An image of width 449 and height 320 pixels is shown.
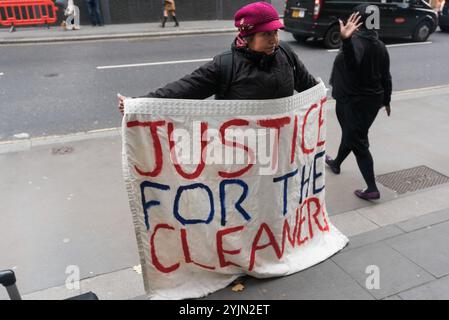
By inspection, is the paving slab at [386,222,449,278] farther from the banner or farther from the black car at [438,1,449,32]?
the black car at [438,1,449,32]

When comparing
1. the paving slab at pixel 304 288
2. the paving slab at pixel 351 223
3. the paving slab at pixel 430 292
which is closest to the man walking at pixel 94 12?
the paving slab at pixel 351 223

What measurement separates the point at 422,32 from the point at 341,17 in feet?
11.7

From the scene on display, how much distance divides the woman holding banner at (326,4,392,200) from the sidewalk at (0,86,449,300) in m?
0.46

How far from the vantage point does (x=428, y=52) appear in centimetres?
1218

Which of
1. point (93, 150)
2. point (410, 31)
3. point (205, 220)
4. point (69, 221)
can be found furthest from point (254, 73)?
point (410, 31)

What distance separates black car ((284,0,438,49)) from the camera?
39.0 ft

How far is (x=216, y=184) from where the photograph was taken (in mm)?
2734

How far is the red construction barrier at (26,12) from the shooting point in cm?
1465

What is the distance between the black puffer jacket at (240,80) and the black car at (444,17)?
16.1 metres

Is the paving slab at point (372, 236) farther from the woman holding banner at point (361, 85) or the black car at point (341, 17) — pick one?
the black car at point (341, 17)

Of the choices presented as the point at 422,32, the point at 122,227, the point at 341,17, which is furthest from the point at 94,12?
the point at 122,227

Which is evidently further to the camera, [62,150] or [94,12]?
[94,12]

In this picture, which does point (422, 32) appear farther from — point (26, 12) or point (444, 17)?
point (26, 12)
